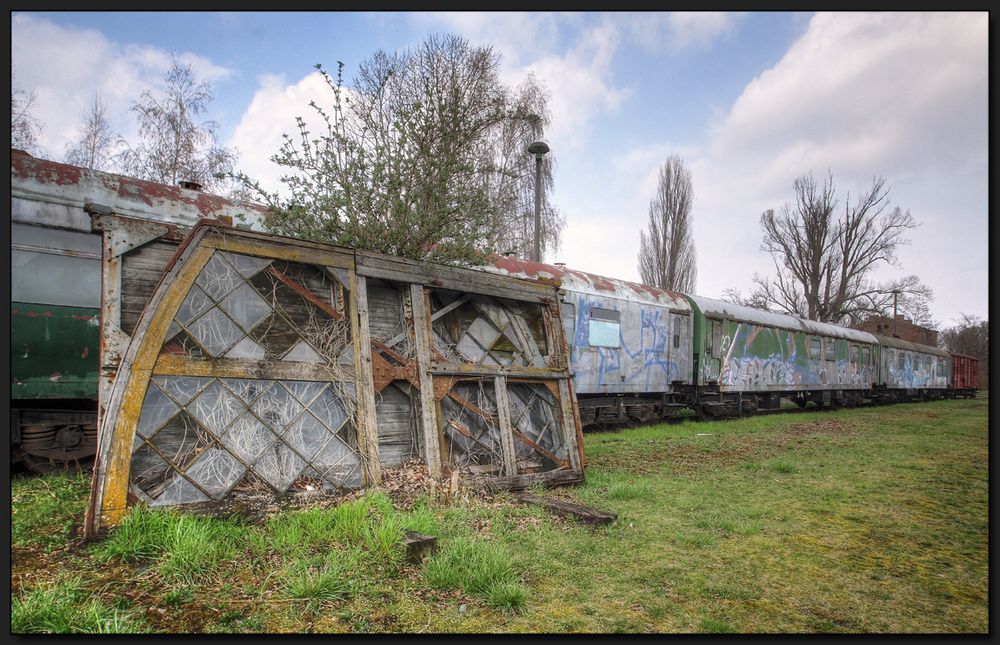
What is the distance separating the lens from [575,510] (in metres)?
4.59

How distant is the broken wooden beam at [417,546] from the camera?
131 inches

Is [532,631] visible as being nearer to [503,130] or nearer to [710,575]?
[710,575]

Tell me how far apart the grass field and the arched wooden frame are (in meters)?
0.26

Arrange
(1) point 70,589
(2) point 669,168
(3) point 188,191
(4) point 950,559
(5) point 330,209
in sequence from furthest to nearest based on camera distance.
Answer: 1. (2) point 669,168
2. (3) point 188,191
3. (5) point 330,209
4. (4) point 950,559
5. (1) point 70,589

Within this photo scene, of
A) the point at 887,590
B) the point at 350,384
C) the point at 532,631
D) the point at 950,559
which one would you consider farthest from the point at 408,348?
the point at 950,559

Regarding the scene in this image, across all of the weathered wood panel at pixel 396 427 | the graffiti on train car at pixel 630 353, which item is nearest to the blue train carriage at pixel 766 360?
the graffiti on train car at pixel 630 353

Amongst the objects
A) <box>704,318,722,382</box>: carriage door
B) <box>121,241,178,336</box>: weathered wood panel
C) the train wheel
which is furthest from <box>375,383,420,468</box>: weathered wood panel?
<box>704,318,722,382</box>: carriage door

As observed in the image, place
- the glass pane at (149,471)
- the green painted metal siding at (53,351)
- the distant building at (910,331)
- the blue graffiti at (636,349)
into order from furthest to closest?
the distant building at (910,331)
the blue graffiti at (636,349)
the green painted metal siding at (53,351)
the glass pane at (149,471)

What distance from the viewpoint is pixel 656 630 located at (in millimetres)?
2766

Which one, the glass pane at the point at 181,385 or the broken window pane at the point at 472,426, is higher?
the glass pane at the point at 181,385

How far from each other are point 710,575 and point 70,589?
11.8 ft

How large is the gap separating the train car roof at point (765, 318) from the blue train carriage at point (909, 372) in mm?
4206

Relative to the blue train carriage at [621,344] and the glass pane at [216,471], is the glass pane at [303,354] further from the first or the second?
the blue train carriage at [621,344]

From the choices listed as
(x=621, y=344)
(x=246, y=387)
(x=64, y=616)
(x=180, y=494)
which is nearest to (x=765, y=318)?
(x=621, y=344)
